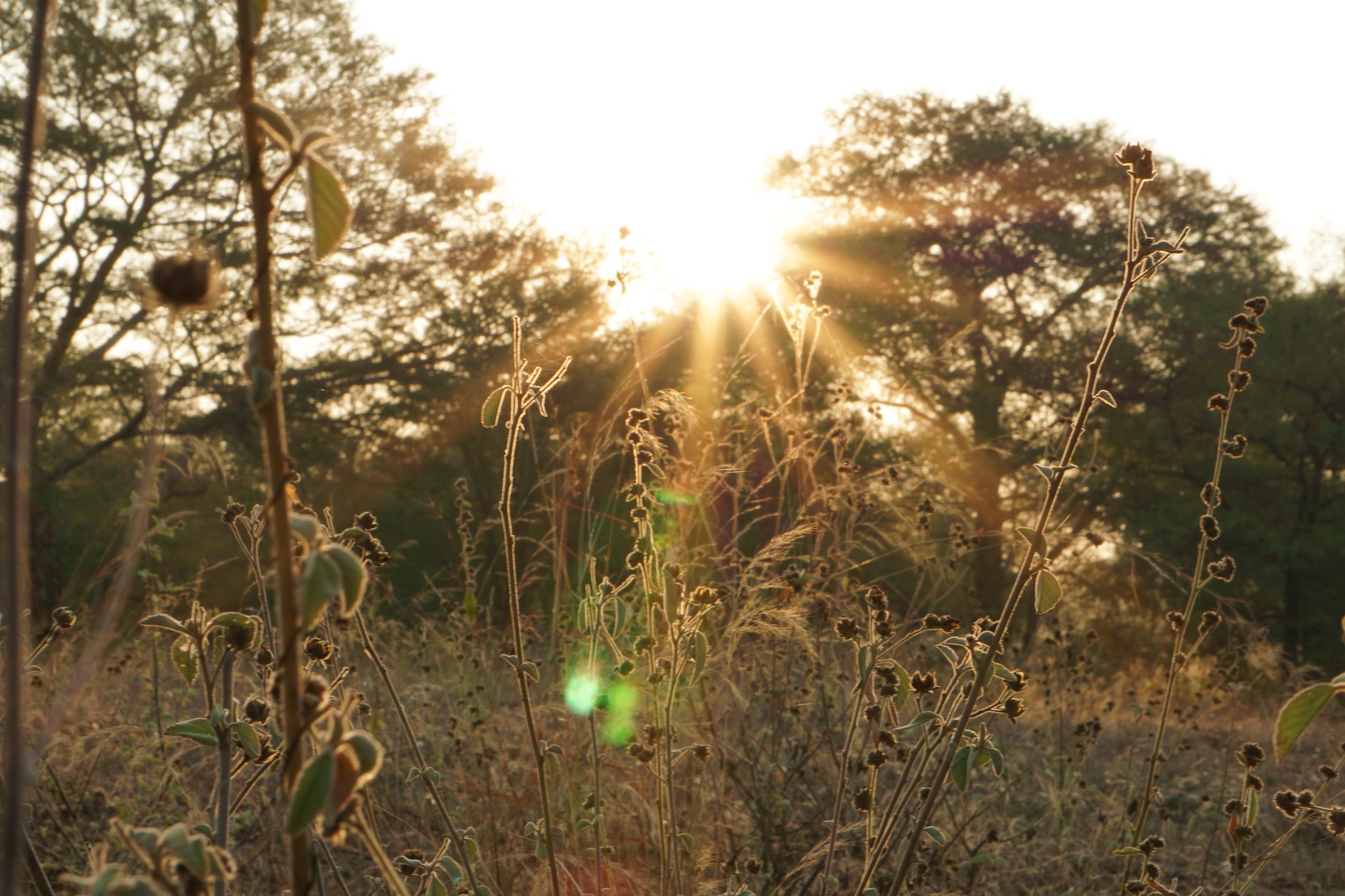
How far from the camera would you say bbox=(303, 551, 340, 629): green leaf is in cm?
58

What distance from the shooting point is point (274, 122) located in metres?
0.59

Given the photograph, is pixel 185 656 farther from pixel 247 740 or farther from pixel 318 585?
pixel 318 585

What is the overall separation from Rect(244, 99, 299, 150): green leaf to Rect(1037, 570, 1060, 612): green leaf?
0.90 metres

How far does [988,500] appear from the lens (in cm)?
1272

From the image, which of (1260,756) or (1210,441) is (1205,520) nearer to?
(1260,756)

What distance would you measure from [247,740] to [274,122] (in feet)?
2.29

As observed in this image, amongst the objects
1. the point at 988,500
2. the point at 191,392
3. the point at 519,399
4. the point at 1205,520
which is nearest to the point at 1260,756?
the point at 1205,520

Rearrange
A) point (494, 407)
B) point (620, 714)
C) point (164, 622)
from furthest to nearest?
point (620, 714) → point (494, 407) → point (164, 622)

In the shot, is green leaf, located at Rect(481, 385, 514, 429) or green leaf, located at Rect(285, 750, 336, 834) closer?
green leaf, located at Rect(285, 750, 336, 834)

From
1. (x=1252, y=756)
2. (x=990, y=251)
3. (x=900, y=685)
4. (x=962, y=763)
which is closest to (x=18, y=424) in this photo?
(x=962, y=763)

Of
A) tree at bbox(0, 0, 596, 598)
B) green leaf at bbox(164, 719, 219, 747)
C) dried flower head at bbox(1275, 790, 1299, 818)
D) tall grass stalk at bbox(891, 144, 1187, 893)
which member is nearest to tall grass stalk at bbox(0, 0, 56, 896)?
green leaf at bbox(164, 719, 219, 747)

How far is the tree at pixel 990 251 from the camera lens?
1348cm

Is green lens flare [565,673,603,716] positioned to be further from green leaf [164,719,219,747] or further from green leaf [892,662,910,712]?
green leaf [164,719,219,747]

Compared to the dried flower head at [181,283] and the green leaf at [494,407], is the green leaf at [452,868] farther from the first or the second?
the dried flower head at [181,283]
